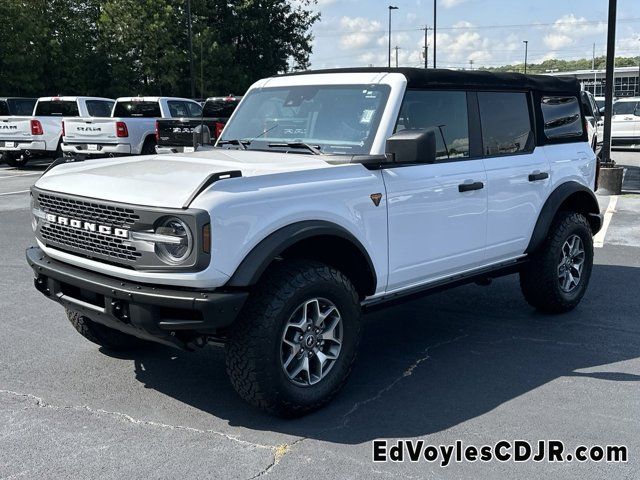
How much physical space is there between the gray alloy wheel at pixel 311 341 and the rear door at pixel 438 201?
59 centimetres

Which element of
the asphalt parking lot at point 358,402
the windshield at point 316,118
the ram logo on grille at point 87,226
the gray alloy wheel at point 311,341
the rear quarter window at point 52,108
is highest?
the rear quarter window at point 52,108

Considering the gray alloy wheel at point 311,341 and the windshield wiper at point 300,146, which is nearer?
the gray alloy wheel at point 311,341

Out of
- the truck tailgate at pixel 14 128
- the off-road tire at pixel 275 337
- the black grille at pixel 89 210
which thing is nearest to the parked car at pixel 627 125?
the truck tailgate at pixel 14 128

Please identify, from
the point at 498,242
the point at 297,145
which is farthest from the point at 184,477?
the point at 498,242

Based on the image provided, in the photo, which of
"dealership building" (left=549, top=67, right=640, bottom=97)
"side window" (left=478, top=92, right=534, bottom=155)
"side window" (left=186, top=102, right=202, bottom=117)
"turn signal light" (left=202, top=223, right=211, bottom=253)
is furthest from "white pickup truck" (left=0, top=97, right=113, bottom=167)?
"dealership building" (left=549, top=67, right=640, bottom=97)

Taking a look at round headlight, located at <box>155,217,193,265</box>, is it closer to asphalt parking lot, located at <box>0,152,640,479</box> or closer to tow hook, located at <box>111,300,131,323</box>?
tow hook, located at <box>111,300,131,323</box>

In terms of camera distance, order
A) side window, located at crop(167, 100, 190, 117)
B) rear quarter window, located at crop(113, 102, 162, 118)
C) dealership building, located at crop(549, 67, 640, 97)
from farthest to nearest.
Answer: dealership building, located at crop(549, 67, 640, 97) < side window, located at crop(167, 100, 190, 117) < rear quarter window, located at crop(113, 102, 162, 118)

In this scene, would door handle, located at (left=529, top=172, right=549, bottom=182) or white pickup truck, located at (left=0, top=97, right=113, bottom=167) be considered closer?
door handle, located at (left=529, top=172, right=549, bottom=182)

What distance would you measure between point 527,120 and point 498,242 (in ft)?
3.73

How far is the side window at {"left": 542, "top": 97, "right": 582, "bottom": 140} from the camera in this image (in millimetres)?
5867

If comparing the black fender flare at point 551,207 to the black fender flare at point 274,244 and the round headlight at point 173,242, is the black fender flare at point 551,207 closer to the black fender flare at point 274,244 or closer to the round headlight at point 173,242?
the black fender flare at point 274,244

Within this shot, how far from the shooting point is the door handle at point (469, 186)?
4.80 metres

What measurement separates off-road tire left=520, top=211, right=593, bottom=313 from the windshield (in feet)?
6.72

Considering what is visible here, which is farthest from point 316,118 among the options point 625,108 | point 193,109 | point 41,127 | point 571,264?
point 625,108
